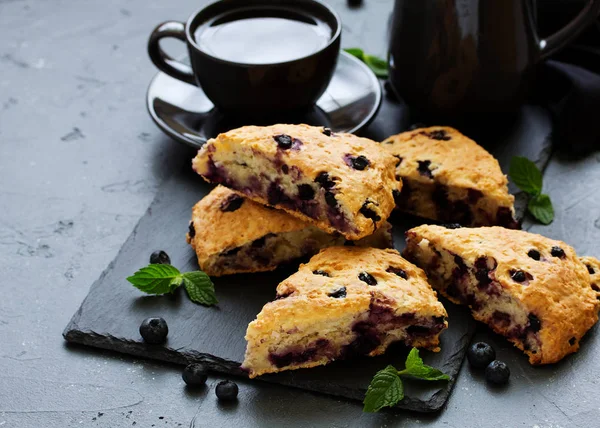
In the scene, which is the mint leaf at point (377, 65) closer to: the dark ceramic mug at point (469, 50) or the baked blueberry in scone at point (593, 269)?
the dark ceramic mug at point (469, 50)

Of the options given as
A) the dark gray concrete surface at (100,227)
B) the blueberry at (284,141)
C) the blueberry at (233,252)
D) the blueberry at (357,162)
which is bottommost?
the dark gray concrete surface at (100,227)

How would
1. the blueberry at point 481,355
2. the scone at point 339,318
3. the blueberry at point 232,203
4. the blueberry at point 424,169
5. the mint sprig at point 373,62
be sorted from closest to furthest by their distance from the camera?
1. the scone at point 339,318
2. the blueberry at point 481,355
3. the blueberry at point 232,203
4. the blueberry at point 424,169
5. the mint sprig at point 373,62

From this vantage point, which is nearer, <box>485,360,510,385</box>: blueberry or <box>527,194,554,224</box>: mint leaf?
<box>485,360,510,385</box>: blueberry


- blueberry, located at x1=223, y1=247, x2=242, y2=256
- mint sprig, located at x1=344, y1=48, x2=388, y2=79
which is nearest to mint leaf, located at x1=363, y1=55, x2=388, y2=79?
mint sprig, located at x1=344, y1=48, x2=388, y2=79

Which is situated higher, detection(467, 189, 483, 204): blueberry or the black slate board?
detection(467, 189, 483, 204): blueberry

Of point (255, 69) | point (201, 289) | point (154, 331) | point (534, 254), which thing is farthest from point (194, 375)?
point (255, 69)

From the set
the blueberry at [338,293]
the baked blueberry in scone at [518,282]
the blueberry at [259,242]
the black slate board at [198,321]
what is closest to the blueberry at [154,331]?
the black slate board at [198,321]

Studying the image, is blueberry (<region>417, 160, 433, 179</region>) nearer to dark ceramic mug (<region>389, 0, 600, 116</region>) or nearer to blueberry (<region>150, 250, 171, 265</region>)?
dark ceramic mug (<region>389, 0, 600, 116</region>)
